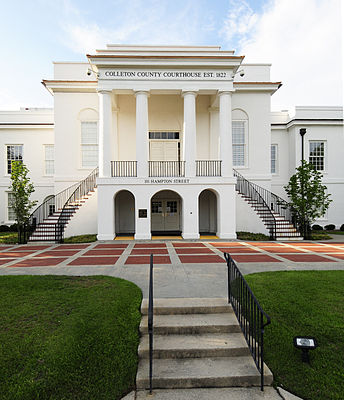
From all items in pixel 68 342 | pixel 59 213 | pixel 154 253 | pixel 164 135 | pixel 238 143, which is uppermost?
pixel 164 135

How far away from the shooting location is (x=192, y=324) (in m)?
4.72

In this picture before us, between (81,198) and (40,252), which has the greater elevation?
(81,198)

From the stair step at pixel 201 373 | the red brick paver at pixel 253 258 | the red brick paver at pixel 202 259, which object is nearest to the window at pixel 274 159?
the red brick paver at pixel 253 258

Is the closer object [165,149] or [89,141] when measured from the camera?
[89,141]

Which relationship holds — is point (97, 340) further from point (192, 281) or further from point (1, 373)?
point (192, 281)

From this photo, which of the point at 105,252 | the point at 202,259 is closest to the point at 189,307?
the point at 202,259

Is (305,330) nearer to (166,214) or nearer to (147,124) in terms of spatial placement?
(147,124)

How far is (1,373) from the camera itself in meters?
→ 3.45

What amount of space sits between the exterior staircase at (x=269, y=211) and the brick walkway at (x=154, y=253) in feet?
7.68

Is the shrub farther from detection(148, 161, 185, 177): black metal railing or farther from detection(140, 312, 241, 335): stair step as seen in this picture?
detection(140, 312, 241, 335): stair step

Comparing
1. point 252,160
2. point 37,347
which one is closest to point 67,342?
point 37,347

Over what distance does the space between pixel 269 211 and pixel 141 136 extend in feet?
31.2

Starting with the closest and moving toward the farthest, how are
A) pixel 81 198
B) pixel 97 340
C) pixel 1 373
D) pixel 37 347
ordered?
pixel 1 373, pixel 37 347, pixel 97 340, pixel 81 198

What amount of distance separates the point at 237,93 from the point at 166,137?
20.5ft
